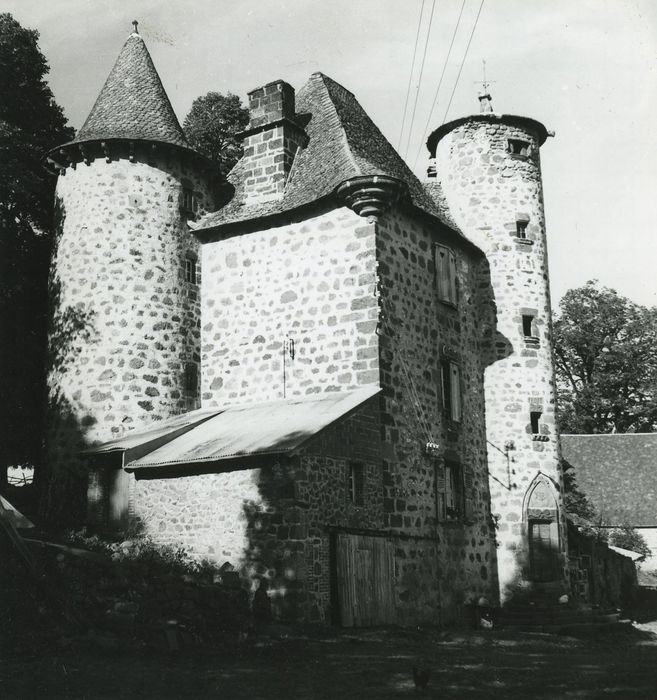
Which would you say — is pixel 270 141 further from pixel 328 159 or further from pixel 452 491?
pixel 452 491

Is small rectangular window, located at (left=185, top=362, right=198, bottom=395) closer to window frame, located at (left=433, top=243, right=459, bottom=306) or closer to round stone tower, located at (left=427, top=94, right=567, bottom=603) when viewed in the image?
window frame, located at (left=433, top=243, right=459, bottom=306)

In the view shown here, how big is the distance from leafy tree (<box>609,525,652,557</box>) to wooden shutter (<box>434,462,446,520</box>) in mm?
22417

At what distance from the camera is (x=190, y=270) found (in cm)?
2341

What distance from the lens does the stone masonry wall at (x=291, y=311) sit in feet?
66.7

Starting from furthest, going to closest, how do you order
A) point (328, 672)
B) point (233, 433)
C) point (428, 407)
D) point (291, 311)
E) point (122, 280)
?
point (122, 280), point (428, 407), point (291, 311), point (233, 433), point (328, 672)

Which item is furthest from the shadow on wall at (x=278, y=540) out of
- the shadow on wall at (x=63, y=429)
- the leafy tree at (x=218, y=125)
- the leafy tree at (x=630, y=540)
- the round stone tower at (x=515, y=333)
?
the leafy tree at (x=630, y=540)

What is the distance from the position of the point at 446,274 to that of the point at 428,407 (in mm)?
4030

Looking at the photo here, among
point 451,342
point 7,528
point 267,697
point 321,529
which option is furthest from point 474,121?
point 267,697

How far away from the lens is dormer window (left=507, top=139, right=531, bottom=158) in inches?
1039

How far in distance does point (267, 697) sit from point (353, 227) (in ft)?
41.4

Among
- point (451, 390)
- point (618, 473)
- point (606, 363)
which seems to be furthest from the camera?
point (606, 363)

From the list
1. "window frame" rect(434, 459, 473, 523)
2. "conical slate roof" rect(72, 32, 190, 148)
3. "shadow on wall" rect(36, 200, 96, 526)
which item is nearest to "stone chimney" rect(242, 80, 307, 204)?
"conical slate roof" rect(72, 32, 190, 148)

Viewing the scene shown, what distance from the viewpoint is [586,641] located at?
63.1 ft

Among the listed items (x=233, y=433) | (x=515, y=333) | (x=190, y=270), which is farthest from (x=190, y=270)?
(x=515, y=333)
